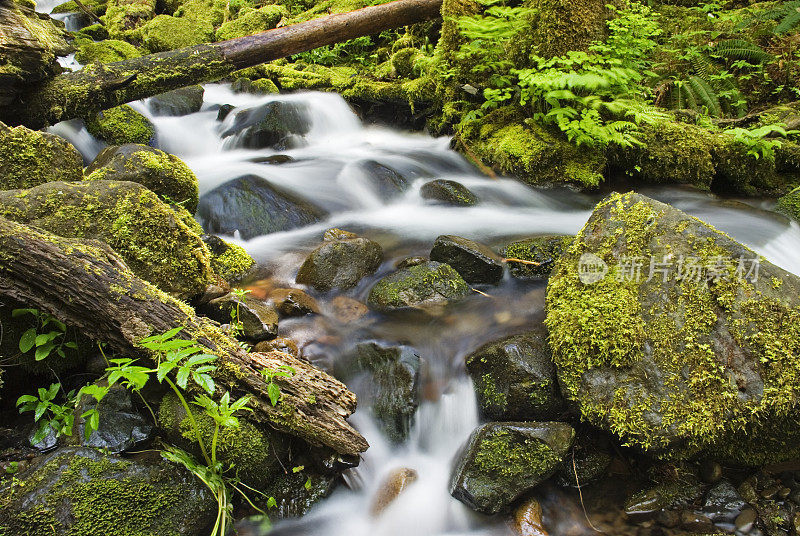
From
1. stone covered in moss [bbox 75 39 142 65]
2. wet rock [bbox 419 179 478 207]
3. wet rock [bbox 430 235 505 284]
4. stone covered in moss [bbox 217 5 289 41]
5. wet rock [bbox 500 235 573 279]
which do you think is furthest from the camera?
stone covered in moss [bbox 217 5 289 41]

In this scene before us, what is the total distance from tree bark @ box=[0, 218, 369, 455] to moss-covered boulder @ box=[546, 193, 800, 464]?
168 cm

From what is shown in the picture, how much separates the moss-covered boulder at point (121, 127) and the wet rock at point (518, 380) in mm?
6488

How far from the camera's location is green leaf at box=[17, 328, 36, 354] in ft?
8.84

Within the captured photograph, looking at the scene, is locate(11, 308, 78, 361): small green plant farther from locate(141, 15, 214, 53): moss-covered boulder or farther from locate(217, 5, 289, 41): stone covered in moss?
locate(217, 5, 289, 41): stone covered in moss

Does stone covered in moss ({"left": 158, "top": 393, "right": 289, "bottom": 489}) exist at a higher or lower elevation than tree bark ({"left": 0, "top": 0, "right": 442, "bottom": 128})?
lower

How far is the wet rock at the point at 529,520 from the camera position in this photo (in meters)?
2.86

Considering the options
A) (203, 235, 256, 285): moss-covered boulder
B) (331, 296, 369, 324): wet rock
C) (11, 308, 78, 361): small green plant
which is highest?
(11, 308, 78, 361): small green plant

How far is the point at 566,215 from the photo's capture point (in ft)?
18.9

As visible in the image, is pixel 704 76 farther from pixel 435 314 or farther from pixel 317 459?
pixel 317 459

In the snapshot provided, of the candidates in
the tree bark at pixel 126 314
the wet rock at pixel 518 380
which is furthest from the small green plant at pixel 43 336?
the wet rock at pixel 518 380

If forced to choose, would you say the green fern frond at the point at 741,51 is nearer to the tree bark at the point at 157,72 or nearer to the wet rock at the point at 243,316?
the tree bark at the point at 157,72

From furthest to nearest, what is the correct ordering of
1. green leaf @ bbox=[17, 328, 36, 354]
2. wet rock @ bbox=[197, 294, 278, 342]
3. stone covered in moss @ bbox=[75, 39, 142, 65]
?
stone covered in moss @ bbox=[75, 39, 142, 65], wet rock @ bbox=[197, 294, 278, 342], green leaf @ bbox=[17, 328, 36, 354]

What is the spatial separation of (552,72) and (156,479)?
522cm

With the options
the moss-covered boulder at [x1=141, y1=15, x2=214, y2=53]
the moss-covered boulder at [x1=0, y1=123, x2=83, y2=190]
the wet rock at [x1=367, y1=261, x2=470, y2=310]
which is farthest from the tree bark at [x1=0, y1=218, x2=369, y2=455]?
the moss-covered boulder at [x1=141, y1=15, x2=214, y2=53]
